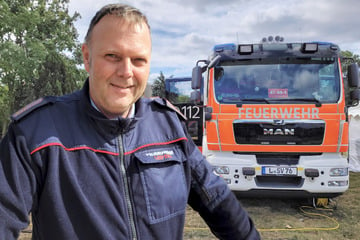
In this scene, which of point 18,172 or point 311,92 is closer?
point 18,172

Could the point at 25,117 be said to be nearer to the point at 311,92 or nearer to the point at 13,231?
the point at 13,231

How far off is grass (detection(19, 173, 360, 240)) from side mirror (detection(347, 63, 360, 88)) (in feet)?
6.89

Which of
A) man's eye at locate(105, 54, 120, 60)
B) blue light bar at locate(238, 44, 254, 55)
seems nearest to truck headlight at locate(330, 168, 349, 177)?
blue light bar at locate(238, 44, 254, 55)

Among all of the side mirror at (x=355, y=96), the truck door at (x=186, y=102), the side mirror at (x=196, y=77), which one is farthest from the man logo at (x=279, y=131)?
the truck door at (x=186, y=102)

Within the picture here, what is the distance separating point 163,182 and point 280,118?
13.0ft

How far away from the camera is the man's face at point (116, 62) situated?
1105 mm

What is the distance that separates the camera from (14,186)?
0.92 metres

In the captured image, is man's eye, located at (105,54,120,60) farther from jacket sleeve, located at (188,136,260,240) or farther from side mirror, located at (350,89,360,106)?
side mirror, located at (350,89,360,106)

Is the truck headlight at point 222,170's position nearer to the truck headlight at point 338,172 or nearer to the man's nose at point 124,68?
the truck headlight at point 338,172

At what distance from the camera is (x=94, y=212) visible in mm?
1048

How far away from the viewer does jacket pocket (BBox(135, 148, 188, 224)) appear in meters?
1.16

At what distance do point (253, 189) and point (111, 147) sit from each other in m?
4.07

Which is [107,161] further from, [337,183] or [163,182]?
[337,183]

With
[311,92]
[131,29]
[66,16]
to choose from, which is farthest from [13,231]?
[66,16]
